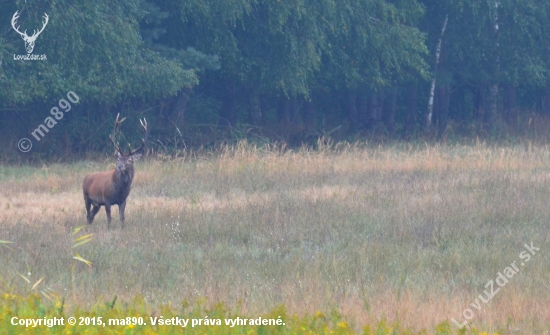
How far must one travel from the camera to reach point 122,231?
11.7 metres

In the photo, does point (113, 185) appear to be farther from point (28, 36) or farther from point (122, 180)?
point (28, 36)

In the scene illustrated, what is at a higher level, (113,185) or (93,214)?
(113,185)

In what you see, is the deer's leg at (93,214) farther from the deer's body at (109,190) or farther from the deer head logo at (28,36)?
the deer head logo at (28,36)

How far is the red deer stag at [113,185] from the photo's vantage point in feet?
39.8

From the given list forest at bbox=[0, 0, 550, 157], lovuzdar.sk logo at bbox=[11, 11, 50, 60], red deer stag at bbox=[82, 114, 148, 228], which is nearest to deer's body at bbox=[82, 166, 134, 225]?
red deer stag at bbox=[82, 114, 148, 228]

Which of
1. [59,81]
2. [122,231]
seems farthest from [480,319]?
[59,81]

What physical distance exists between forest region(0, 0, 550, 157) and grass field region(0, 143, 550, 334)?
4504 mm

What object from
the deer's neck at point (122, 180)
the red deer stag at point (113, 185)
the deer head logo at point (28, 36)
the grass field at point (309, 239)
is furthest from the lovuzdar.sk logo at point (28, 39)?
the deer's neck at point (122, 180)

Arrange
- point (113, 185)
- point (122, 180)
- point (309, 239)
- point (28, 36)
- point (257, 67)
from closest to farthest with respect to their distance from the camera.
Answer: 1. point (309, 239)
2. point (122, 180)
3. point (113, 185)
4. point (28, 36)
5. point (257, 67)

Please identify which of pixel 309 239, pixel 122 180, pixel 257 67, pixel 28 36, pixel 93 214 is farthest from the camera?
pixel 257 67

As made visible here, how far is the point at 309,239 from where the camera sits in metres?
11.2

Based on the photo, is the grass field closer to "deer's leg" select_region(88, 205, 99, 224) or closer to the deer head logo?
"deer's leg" select_region(88, 205, 99, 224)

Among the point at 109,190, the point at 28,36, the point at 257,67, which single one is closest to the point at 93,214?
the point at 109,190

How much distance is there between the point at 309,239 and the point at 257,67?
1692 centimetres
